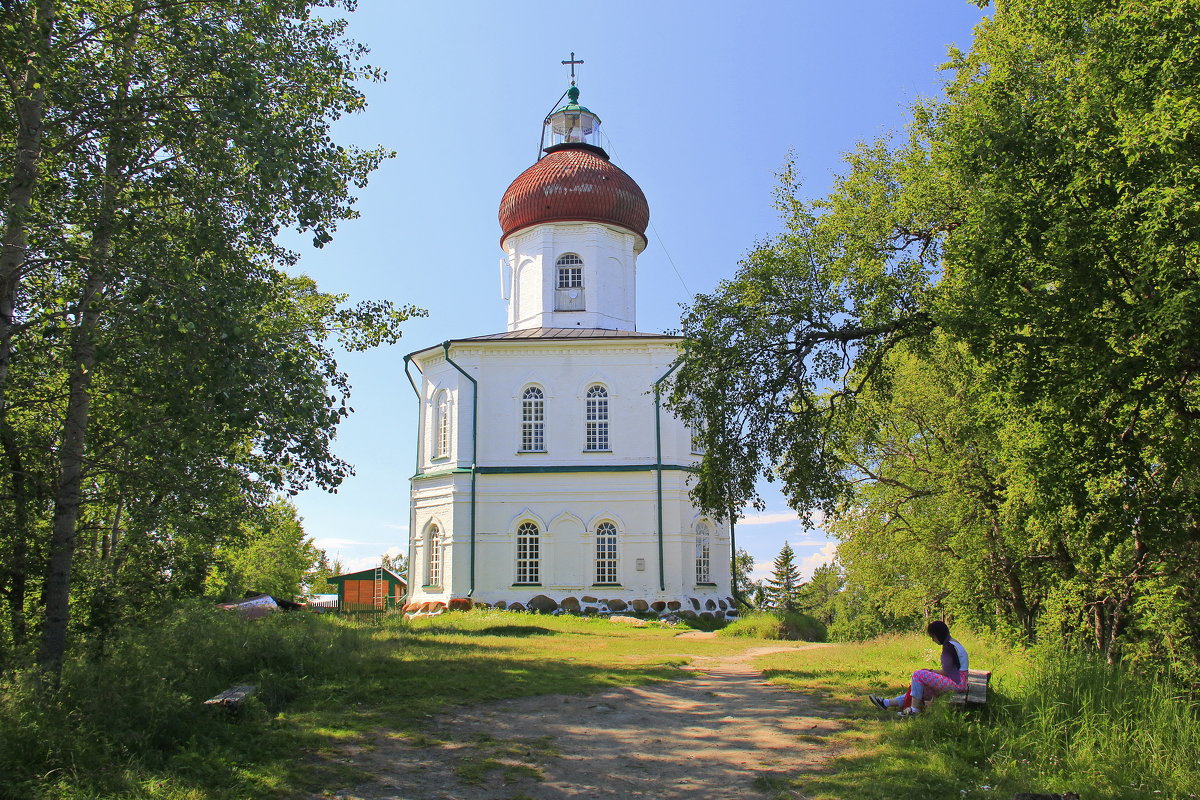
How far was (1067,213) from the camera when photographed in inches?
313

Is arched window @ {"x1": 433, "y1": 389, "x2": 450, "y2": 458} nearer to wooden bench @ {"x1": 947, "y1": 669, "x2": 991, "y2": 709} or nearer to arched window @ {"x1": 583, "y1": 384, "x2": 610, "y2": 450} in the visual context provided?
arched window @ {"x1": 583, "y1": 384, "x2": 610, "y2": 450}

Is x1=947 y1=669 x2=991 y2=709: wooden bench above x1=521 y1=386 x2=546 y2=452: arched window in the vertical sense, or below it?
below

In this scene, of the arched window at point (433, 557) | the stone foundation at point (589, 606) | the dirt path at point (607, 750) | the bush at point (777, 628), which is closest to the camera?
the dirt path at point (607, 750)

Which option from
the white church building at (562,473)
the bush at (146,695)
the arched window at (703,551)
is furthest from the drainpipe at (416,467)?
the bush at (146,695)

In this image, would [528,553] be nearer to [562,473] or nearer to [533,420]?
[562,473]

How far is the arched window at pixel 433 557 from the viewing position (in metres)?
26.9

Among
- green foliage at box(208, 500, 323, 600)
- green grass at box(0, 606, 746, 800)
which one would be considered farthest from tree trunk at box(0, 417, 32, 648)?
green foliage at box(208, 500, 323, 600)

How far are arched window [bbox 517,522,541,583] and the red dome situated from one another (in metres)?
10.3

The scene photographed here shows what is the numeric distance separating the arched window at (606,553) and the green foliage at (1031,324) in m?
11.5

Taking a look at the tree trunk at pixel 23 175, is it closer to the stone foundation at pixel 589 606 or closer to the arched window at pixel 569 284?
the stone foundation at pixel 589 606

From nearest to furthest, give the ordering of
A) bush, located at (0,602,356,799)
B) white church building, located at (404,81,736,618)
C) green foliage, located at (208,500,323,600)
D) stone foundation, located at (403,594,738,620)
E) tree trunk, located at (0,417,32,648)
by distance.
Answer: bush, located at (0,602,356,799) → tree trunk, located at (0,417,32,648) → stone foundation, located at (403,594,738,620) → white church building, located at (404,81,736,618) → green foliage, located at (208,500,323,600)

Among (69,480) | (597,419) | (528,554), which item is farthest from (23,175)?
(597,419)

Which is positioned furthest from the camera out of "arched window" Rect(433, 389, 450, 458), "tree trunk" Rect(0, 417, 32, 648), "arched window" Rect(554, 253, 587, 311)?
"arched window" Rect(554, 253, 587, 311)

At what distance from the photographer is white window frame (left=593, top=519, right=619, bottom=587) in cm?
2608
